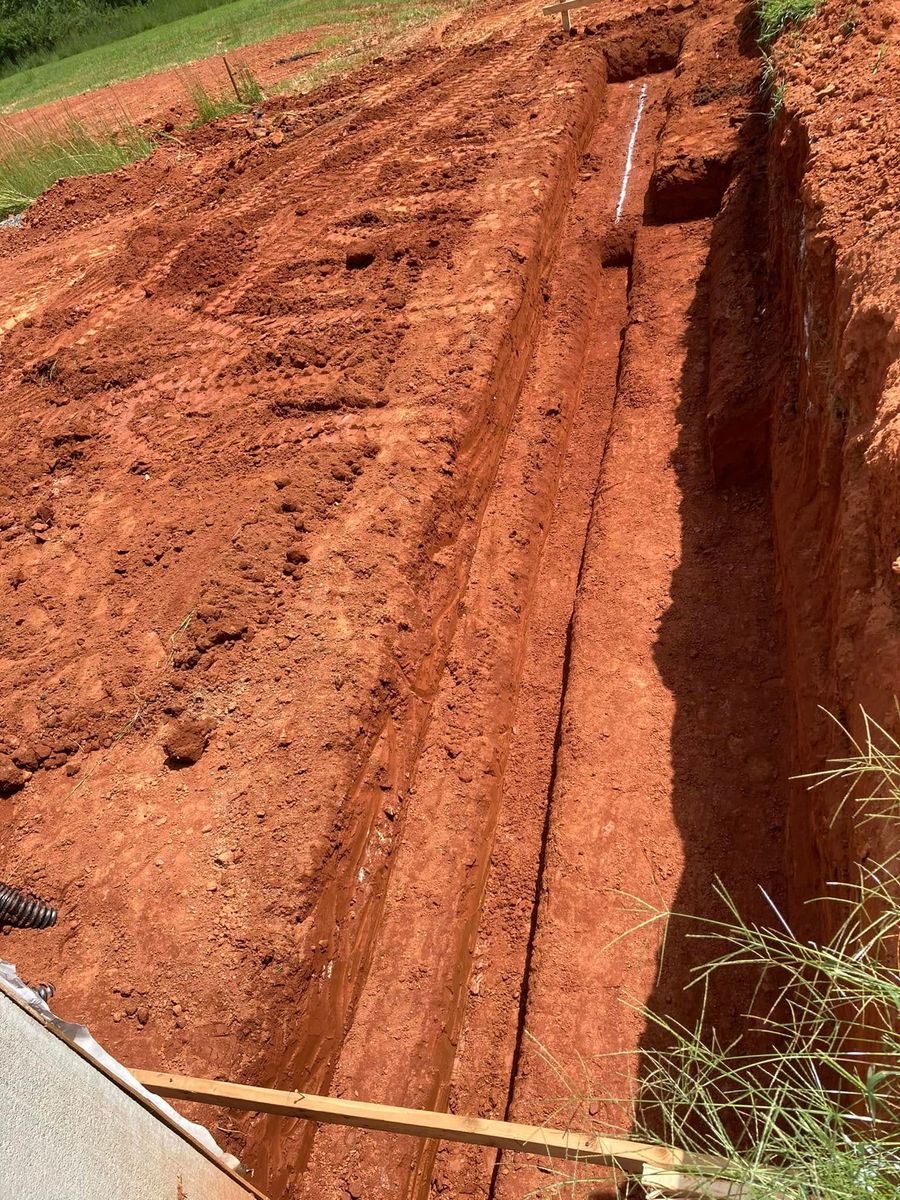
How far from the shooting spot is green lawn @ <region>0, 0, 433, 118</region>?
17.9 metres

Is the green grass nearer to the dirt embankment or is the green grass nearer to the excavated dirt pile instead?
the excavated dirt pile

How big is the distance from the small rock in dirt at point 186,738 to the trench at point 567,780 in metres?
0.89

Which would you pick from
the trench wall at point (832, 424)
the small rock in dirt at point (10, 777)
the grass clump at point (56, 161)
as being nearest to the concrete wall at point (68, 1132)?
the trench wall at point (832, 424)

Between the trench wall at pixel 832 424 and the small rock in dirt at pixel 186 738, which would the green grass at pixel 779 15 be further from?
the small rock in dirt at pixel 186 738

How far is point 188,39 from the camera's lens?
22.2 metres

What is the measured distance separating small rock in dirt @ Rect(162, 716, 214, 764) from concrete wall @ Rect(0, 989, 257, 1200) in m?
2.08

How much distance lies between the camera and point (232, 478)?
5.35 metres

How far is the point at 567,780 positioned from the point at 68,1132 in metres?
2.77

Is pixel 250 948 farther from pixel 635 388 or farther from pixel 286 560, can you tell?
pixel 635 388

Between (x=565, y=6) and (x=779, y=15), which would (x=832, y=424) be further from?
(x=565, y=6)

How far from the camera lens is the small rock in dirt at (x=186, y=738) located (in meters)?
3.85

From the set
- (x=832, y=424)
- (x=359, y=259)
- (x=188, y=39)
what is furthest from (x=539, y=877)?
(x=188, y=39)

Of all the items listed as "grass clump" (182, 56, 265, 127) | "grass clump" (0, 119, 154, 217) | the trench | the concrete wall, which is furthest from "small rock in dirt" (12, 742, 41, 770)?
"grass clump" (182, 56, 265, 127)

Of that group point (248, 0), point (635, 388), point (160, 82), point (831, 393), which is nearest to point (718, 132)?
point (635, 388)
